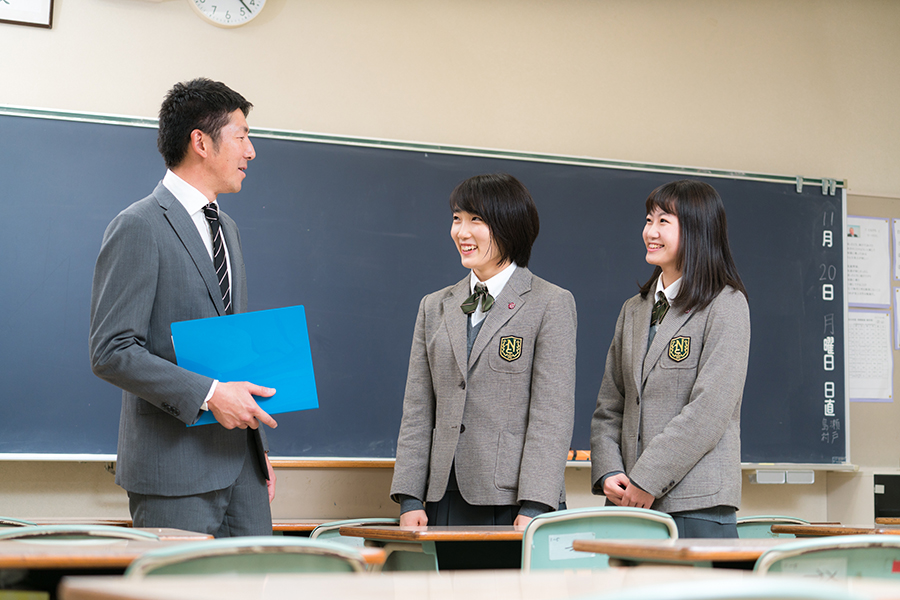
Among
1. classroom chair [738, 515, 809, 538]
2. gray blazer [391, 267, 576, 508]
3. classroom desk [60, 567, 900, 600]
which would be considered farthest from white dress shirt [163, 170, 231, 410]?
classroom chair [738, 515, 809, 538]

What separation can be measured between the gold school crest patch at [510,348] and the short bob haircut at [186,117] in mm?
1002

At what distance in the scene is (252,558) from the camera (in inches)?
46.9

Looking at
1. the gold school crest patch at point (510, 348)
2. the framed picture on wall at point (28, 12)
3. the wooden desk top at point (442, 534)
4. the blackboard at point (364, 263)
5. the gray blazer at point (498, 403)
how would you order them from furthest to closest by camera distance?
the framed picture on wall at point (28, 12) < the blackboard at point (364, 263) < the gold school crest patch at point (510, 348) < the gray blazer at point (498, 403) < the wooden desk top at point (442, 534)

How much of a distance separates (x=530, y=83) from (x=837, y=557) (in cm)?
292

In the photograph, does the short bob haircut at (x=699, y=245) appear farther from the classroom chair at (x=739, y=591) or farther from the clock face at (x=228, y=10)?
the clock face at (x=228, y=10)

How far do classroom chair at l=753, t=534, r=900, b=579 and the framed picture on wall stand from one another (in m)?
3.43

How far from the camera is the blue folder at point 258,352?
1.95 metres

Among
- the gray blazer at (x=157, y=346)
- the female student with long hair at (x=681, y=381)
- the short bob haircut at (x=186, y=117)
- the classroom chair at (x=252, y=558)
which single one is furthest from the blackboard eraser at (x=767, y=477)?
the classroom chair at (x=252, y=558)

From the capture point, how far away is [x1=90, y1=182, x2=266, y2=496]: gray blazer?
190 centimetres

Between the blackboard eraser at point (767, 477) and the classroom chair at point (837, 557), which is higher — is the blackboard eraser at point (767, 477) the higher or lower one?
the lower one

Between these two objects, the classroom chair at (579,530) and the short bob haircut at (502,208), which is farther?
the short bob haircut at (502,208)

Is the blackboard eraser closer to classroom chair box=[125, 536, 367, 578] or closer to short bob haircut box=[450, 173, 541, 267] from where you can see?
short bob haircut box=[450, 173, 541, 267]

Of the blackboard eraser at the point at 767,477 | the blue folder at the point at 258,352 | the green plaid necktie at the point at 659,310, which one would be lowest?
the blackboard eraser at the point at 767,477

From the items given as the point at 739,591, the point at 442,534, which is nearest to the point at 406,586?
the point at 739,591
